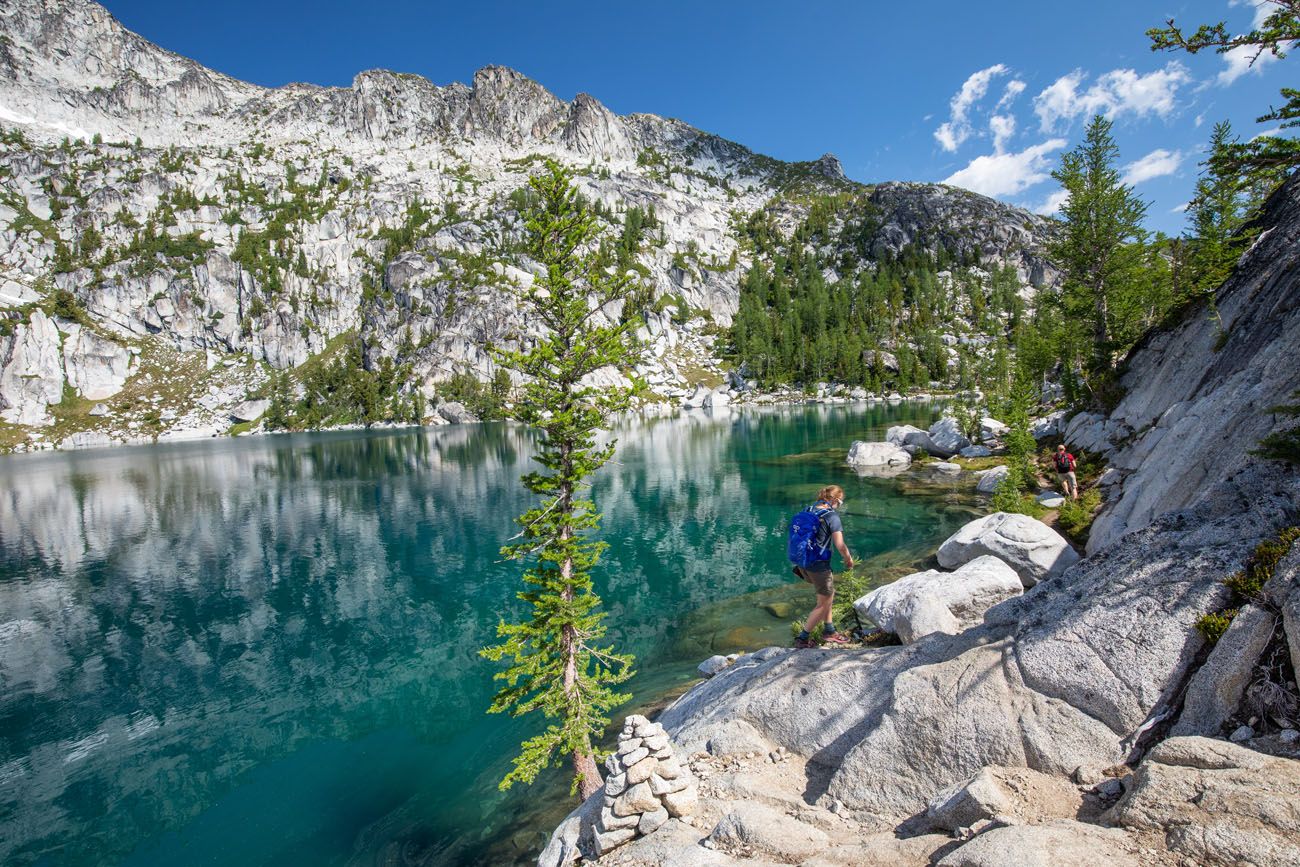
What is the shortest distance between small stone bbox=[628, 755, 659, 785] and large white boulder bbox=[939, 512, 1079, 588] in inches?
676

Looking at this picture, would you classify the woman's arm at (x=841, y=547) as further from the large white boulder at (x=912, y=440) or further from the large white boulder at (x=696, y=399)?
the large white boulder at (x=696, y=399)

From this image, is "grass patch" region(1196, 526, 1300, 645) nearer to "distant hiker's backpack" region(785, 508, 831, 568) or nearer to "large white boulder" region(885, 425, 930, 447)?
"distant hiker's backpack" region(785, 508, 831, 568)

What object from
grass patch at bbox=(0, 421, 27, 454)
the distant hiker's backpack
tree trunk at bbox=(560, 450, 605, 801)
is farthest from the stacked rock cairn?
grass patch at bbox=(0, 421, 27, 454)

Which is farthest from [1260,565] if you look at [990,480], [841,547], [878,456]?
[878,456]

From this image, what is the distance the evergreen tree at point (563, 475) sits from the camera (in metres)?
15.3

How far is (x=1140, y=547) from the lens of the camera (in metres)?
8.39

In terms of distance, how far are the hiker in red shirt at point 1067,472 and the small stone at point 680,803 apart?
2639 cm

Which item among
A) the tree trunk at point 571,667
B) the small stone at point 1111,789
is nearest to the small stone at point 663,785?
the small stone at point 1111,789

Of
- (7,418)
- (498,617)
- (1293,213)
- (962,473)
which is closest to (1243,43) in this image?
(1293,213)

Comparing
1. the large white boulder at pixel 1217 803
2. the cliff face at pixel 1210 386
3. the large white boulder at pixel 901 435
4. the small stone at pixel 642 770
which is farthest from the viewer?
the large white boulder at pixel 901 435

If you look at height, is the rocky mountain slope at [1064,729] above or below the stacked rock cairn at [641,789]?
above

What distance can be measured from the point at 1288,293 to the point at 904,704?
20970 millimetres

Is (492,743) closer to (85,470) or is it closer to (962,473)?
(962,473)

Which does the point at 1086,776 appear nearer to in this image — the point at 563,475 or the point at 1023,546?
the point at 563,475
